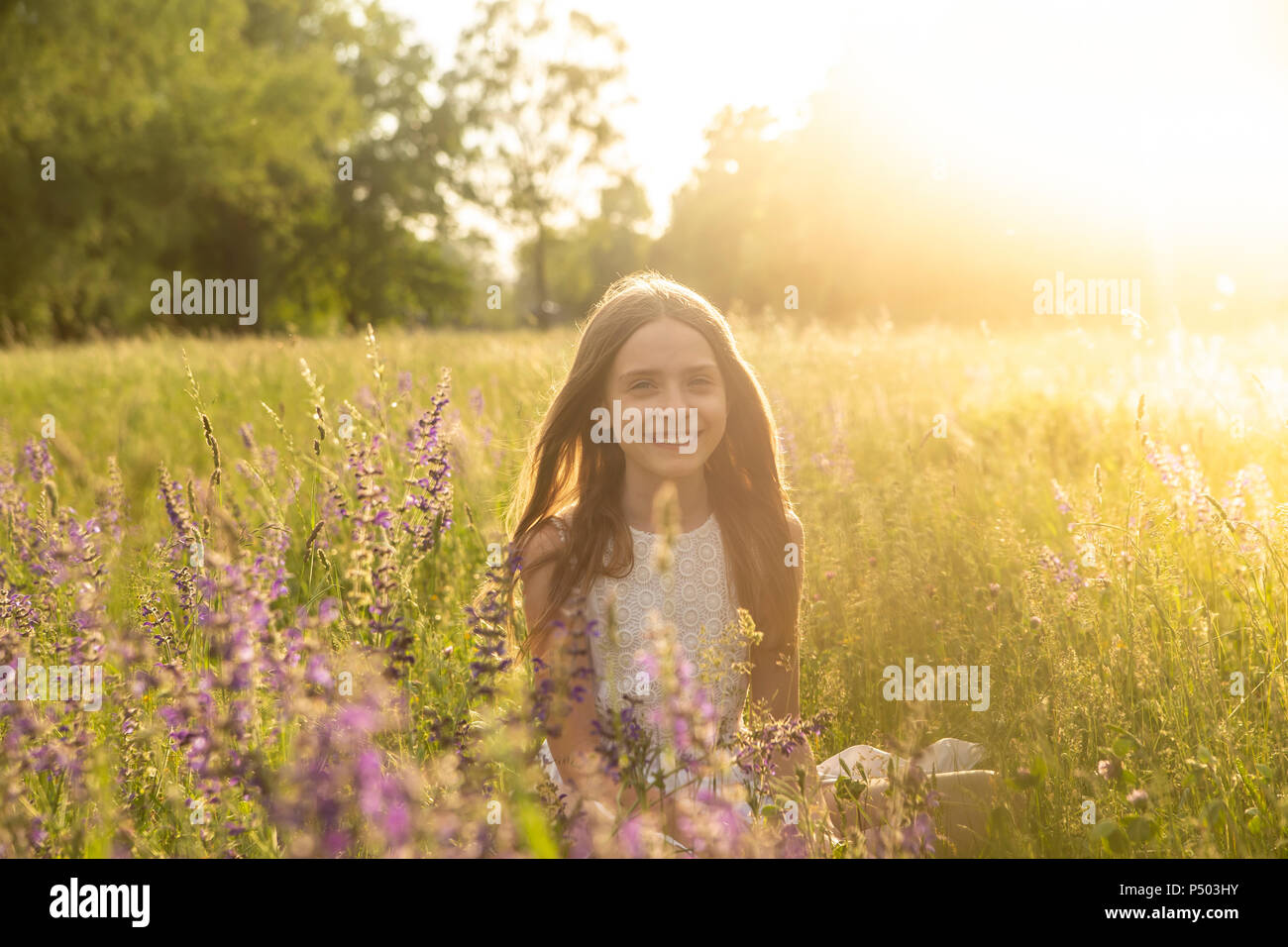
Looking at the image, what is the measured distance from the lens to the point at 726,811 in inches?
50.6

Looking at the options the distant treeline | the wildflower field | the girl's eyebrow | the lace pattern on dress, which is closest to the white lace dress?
the lace pattern on dress

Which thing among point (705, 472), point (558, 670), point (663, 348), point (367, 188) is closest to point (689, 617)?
point (705, 472)

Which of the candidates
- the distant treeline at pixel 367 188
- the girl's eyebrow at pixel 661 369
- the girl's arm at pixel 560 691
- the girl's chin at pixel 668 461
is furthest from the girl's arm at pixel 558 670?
the distant treeline at pixel 367 188

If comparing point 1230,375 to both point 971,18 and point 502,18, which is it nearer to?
point 971,18

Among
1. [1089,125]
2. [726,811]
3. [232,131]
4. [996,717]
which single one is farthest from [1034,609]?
[232,131]

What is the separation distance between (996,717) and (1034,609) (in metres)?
0.40

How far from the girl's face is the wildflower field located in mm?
572

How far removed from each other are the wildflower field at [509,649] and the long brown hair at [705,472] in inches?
11.1

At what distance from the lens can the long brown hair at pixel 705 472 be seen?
270cm

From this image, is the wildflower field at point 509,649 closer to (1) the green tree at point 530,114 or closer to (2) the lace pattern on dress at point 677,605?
(2) the lace pattern on dress at point 677,605

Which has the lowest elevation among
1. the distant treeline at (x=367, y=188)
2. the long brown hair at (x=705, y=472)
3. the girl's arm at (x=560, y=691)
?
the girl's arm at (x=560, y=691)

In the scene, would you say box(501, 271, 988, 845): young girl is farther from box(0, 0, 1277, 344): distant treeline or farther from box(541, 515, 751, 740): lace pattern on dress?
box(0, 0, 1277, 344): distant treeline
